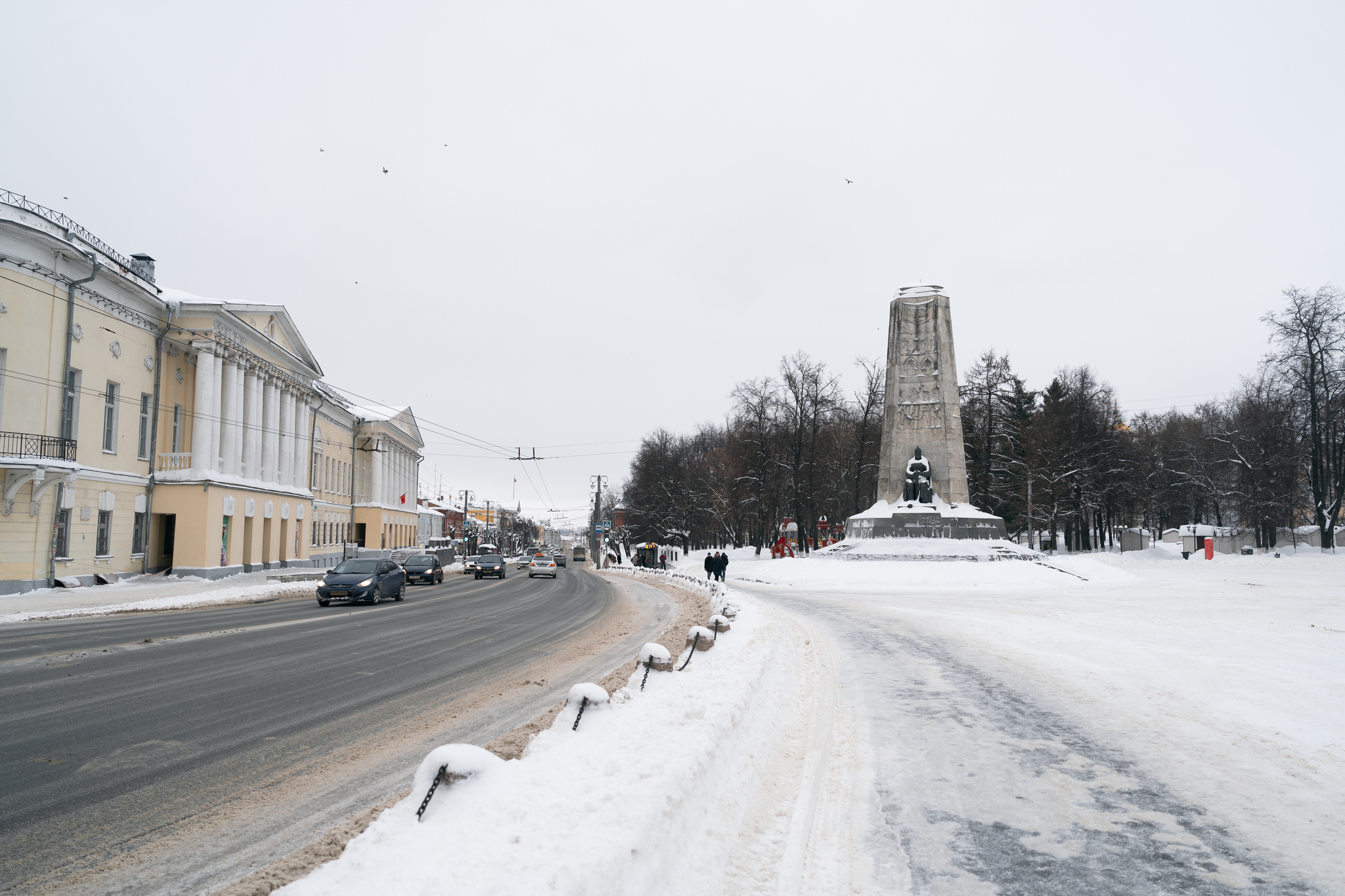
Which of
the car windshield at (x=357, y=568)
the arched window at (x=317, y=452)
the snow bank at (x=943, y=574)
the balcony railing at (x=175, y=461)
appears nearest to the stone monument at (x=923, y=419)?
the snow bank at (x=943, y=574)

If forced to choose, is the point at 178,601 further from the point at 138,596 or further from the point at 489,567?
the point at 489,567

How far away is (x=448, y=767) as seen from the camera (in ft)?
14.2

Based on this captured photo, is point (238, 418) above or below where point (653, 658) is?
above

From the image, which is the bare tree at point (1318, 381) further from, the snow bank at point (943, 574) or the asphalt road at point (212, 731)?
the asphalt road at point (212, 731)

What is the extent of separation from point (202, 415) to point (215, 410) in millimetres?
1719

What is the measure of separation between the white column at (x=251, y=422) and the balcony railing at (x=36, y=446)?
1267 centimetres

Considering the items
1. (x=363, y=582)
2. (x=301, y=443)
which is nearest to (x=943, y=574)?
(x=363, y=582)

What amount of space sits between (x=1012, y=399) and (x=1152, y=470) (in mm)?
11609

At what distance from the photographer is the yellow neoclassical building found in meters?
25.4

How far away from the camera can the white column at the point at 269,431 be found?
42719 mm

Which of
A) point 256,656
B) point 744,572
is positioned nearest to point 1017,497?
point 744,572

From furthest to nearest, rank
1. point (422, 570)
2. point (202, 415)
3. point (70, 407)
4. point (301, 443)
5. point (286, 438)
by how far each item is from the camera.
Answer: point (301, 443)
point (286, 438)
point (422, 570)
point (202, 415)
point (70, 407)

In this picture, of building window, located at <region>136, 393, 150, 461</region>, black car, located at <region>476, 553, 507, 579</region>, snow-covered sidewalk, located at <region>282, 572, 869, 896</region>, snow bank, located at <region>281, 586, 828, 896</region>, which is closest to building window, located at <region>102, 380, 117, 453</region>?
building window, located at <region>136, 393, 150, 461</region>

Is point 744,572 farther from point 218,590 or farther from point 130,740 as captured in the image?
point 130,740
